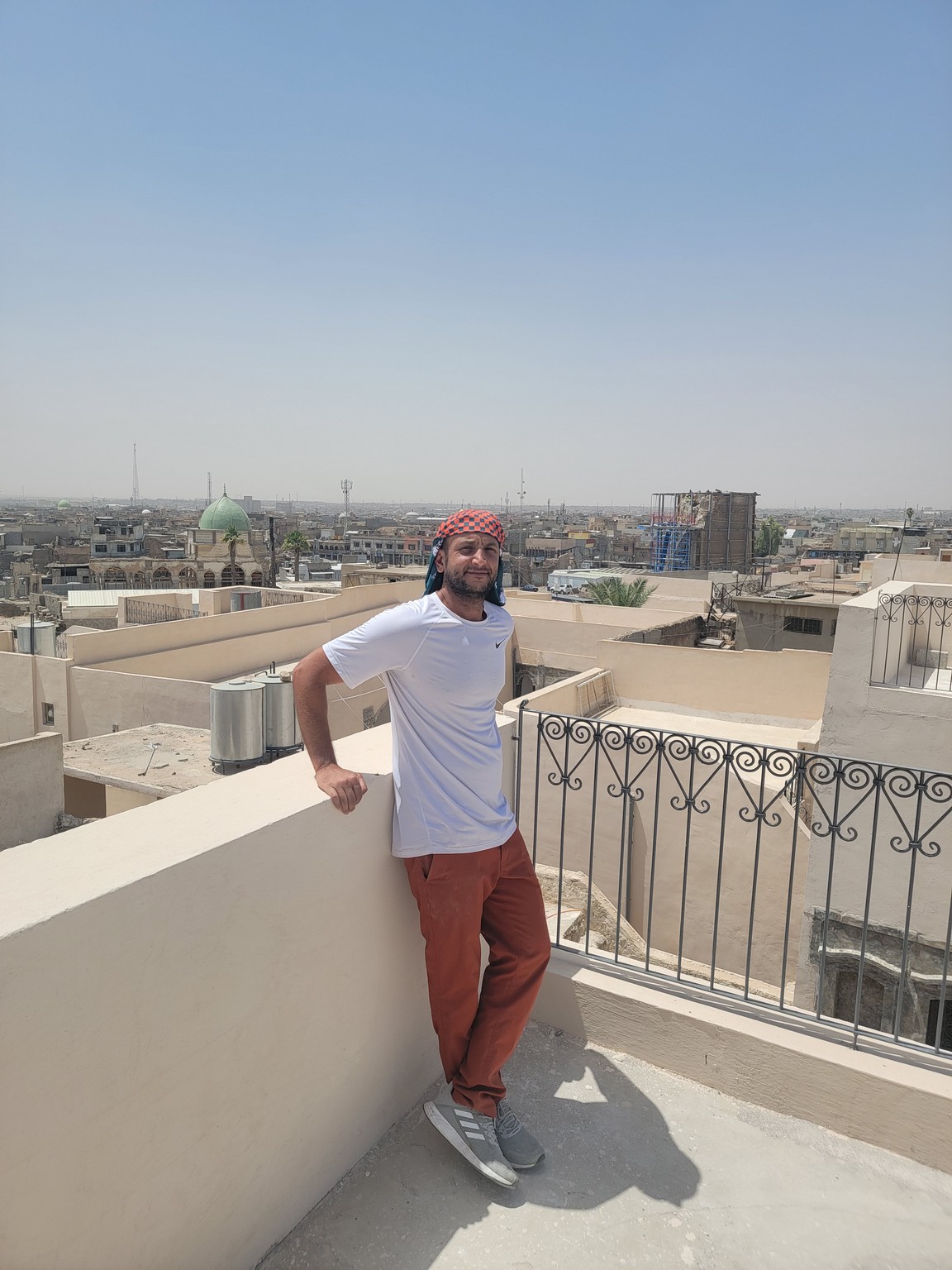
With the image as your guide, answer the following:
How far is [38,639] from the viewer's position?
16688 millimetres

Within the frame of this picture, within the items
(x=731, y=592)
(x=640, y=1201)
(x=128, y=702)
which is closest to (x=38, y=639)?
(x=128, y=702)

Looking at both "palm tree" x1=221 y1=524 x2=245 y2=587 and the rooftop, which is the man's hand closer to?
the rooftop

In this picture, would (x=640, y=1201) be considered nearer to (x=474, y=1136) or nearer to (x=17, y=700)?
(x=474, y=1136)

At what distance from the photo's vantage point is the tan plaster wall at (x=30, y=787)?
31.9ft

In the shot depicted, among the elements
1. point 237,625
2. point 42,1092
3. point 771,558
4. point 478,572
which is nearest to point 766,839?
point 478,572

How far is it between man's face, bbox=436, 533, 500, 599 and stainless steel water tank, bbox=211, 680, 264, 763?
7927 millimetres

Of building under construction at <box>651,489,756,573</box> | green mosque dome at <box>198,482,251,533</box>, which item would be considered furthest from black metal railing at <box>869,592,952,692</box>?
green mosque dome at <box>198,482,251,533</box>

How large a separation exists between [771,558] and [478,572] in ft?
211

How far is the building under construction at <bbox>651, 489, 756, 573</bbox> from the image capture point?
45656mm

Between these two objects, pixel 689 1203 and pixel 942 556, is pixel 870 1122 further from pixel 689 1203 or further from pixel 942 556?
pixel 942 556

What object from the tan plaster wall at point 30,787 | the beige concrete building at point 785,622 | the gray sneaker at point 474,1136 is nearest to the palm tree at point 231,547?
the beige concrete building at point 785,622

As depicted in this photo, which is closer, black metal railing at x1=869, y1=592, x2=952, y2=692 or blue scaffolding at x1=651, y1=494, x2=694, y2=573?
black metal railing at x1=869, y1=592, x2=952, y2=692

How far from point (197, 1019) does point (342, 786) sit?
2.29ft

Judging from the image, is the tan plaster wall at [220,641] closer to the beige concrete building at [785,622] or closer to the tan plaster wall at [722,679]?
the tan plaster wall at [722,679]
